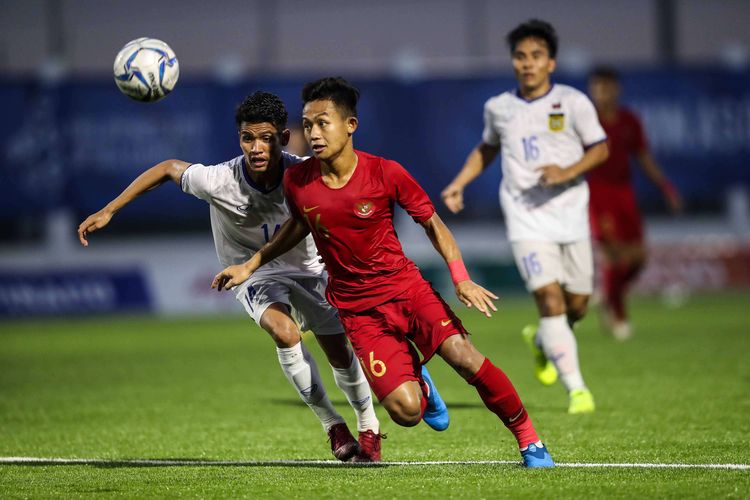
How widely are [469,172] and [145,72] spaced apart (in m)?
2.73

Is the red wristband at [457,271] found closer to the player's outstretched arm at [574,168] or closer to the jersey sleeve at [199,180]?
the jersey sleeve at [199,180]

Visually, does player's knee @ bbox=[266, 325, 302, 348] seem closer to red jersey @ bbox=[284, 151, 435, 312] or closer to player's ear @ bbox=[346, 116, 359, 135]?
red jersey @ bbox=[284, 151, 435, 312]

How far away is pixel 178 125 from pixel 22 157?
2.63 metres

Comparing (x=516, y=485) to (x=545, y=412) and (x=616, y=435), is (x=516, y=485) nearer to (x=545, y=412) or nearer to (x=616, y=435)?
(x=616, y=435)

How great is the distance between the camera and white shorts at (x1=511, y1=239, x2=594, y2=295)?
857 centimetres

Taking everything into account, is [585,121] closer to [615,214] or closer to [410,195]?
[410,195]

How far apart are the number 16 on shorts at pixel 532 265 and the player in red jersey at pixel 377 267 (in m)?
2.44

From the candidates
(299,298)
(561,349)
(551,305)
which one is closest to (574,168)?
(551,305)

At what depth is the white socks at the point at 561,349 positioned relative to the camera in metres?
8.49

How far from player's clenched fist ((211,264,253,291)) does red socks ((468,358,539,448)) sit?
121 centimetres

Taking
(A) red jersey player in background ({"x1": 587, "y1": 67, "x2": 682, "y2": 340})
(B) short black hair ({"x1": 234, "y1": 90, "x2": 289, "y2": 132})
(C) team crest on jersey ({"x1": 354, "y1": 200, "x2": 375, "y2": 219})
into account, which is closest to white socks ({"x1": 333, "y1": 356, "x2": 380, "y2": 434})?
(C) team crest on jersey ({"x1": 354, "y1": 200, "x2": 375, "y2": 219})

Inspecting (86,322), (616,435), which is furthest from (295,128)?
(86,322)

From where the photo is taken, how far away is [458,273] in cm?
594

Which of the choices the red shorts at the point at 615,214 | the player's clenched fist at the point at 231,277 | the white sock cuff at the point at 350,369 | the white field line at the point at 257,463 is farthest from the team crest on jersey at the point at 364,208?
the red shorts at the point at 615,214
